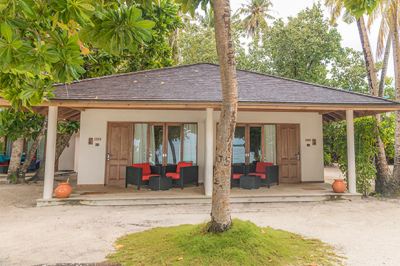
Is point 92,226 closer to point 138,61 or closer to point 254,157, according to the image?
point 254,157

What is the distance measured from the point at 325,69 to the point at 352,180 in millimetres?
10973

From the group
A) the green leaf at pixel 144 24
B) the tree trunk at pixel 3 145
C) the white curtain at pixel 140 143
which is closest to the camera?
the green leaf at pixel 144 24

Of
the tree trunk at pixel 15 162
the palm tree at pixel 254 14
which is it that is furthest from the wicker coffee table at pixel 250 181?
the palm tree at pixel 254 14

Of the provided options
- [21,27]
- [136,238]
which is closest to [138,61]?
[136,238]

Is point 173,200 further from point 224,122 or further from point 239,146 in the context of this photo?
point 224,122

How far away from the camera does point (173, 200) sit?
7164 millimetres

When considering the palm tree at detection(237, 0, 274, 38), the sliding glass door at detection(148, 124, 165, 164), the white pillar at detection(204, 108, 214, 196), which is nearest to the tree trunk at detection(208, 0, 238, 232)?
the white pillar at detection(204, 108, 214, 196)

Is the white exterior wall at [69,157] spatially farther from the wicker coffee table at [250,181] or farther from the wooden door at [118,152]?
the wicker coffee table at [250,181]

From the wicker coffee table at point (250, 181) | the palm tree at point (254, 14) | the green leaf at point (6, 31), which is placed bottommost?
the wicker coffee table at point (250, 181)

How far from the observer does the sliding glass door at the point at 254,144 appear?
973cm

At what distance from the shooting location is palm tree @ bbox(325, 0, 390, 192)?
8.48 metres

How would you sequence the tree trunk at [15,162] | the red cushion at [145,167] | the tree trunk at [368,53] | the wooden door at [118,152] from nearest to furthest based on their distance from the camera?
the red cushion at [145,167], the tree trunk at [368,53], the wooden door at [118,152], the tree trunk at [15,162]

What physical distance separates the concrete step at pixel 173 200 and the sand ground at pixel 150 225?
0.88 feet

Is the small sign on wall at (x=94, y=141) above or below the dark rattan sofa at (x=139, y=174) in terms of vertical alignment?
above
